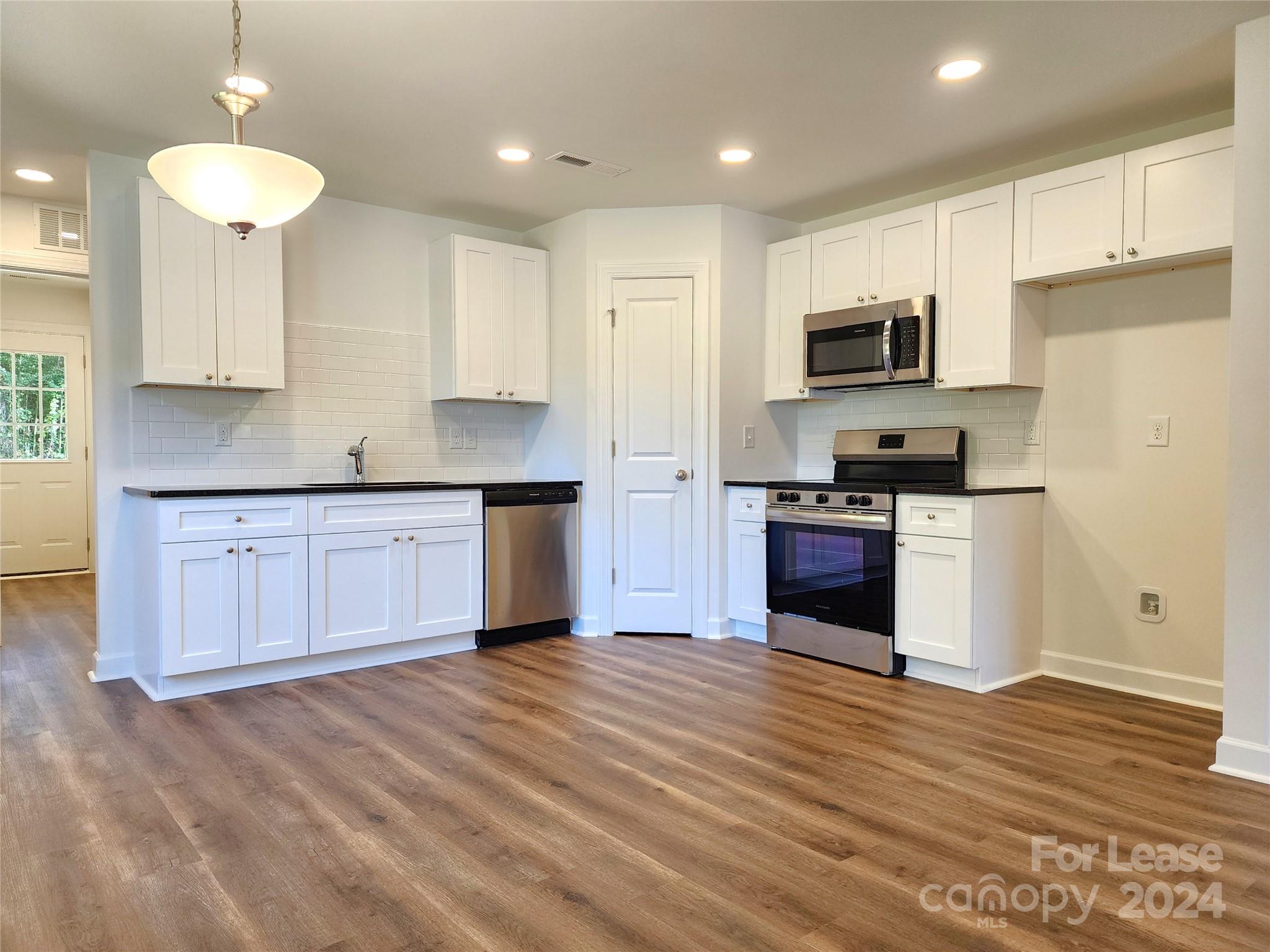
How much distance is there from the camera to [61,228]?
468 centimetres

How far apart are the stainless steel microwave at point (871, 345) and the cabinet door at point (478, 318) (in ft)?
5.73

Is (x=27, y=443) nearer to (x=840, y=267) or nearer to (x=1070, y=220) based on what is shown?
(x=840, y=267)

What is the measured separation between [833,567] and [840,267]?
1594 mm

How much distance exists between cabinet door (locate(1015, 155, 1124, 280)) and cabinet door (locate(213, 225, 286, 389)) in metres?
3.45

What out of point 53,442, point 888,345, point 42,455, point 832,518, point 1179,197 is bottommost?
point 832,518

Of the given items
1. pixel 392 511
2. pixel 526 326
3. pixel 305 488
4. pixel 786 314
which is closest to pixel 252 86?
pixel 305 488

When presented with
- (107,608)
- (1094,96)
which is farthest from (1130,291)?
(107,608)

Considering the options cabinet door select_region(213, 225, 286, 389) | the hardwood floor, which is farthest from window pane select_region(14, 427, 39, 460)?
cabinet door select_region(213, 225, 286, 389)

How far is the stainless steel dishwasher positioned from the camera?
4410 millimetres

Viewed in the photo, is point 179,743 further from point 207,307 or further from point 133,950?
point 207,307

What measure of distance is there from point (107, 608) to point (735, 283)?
140 inches

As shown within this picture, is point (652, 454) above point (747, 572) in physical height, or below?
above

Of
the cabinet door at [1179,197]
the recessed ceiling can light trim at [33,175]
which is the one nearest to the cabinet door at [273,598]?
the recessed ceiling can light trim at [33,175]

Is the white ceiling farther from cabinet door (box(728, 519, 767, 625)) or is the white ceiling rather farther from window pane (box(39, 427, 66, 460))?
window pane (box(39, 427, 66, 460))
